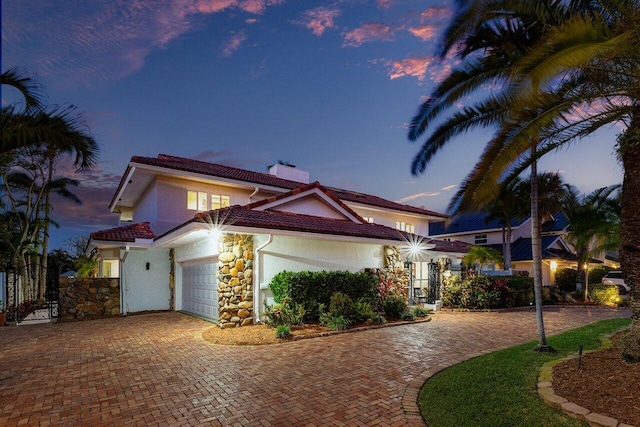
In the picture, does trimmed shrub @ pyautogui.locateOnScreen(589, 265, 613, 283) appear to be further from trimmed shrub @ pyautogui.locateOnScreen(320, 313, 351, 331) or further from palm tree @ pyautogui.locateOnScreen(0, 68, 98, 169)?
palm tree @ pyautogui.locateOnScreen(0, 68, 98, 169)

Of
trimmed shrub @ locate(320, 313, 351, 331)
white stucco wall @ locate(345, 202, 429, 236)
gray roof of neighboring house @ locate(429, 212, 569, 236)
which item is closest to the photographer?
trimmed shrub @ locate(320, 313, 351, 331)

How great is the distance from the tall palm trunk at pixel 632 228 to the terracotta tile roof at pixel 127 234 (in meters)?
14.9

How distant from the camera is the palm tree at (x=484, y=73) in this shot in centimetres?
649

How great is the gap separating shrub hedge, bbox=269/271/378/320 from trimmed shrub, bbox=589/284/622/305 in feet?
51.4

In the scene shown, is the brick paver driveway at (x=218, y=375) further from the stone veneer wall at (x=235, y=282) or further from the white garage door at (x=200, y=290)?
the white garage door at (x=200, y=290)

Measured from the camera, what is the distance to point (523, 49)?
25.2 feet

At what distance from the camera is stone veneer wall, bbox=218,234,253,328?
10.9 meters

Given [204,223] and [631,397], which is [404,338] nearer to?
[631,397]

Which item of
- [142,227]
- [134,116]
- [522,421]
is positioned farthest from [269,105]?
[522,421]

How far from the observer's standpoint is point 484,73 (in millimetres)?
7871

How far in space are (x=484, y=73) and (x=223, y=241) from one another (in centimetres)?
867

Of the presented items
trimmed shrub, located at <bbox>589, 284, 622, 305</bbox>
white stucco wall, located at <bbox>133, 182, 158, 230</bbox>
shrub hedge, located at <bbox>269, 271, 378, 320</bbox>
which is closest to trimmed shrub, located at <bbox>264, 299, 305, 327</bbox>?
shrub hedge, located at <bbox>269, 271, 378, 320</bbox>

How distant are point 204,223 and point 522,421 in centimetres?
853

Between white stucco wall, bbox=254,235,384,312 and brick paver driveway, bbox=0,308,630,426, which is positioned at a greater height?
white stucco wall, bbox=254,235,384,312
